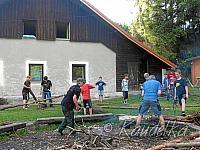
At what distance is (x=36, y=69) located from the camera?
74.3 feet

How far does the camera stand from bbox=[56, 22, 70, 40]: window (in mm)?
23359

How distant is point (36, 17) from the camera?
22375mm

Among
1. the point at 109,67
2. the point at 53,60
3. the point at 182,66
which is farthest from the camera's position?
the point at 182,66

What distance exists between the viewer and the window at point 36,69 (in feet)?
72.6

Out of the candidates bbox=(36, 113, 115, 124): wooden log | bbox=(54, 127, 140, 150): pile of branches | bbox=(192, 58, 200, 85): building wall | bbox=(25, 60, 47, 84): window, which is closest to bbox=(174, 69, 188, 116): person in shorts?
bbox=(36, 113, 115, 124): wooden log

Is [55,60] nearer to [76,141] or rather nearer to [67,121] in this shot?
[67,121]

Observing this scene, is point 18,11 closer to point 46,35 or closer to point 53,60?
point 46,35

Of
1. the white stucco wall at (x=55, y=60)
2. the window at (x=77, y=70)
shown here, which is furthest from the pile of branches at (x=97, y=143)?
the window at (x=77, y=70)

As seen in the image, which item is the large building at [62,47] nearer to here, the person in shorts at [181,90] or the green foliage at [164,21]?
the person in shorts at [181,90]

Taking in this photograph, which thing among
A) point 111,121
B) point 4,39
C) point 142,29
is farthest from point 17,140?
point 142,29

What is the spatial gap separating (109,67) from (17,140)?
579 inches

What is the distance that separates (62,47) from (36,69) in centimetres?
207

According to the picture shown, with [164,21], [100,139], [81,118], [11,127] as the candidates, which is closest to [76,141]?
[100,139]

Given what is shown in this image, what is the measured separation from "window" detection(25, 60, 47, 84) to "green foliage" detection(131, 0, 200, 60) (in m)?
17.1
